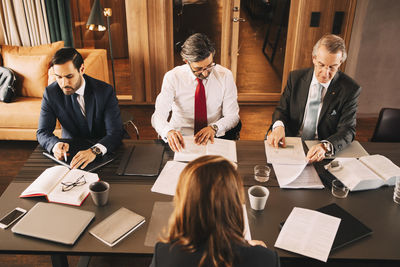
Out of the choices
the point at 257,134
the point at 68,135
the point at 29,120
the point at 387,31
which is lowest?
the point at 257,134

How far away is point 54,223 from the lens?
4.38 feet

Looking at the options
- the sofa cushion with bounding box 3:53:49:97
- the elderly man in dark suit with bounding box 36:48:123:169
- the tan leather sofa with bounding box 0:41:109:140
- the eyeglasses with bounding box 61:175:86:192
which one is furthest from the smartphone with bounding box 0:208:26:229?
the sofa cushion with bounding box 3:53:49:97

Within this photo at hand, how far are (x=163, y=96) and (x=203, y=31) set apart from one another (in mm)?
2141

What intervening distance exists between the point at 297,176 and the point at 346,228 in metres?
0.36

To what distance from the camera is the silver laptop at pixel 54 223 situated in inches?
50.2

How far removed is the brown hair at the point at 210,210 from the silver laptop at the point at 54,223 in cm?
54

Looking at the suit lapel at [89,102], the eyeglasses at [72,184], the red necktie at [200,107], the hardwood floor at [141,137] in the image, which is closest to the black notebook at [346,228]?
the hardwood floor at [141,137]

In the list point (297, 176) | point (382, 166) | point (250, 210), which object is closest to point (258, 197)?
point (250, 210)

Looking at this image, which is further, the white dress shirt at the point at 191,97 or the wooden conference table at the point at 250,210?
the white dress shirt at the point at 191,97

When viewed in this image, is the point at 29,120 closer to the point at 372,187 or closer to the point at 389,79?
the point at 372,187

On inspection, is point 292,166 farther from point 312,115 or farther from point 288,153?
point 312,115

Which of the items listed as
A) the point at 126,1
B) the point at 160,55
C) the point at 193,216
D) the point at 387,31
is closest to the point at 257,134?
the point at 160,55

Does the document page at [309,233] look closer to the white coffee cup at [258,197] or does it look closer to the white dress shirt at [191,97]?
the white coffee cup at [258,197]

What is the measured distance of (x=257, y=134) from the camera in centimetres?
374
